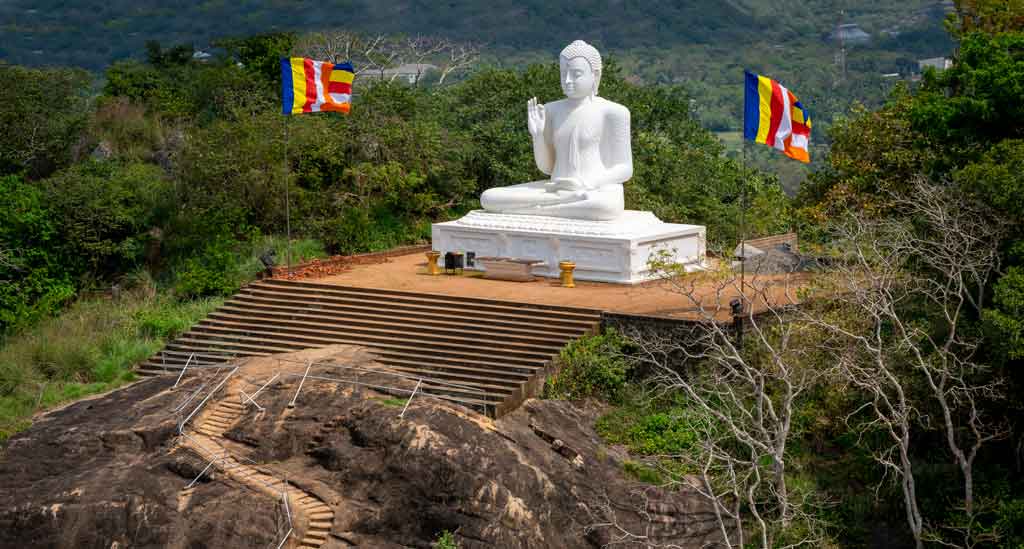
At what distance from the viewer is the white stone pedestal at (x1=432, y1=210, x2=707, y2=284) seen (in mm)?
29344

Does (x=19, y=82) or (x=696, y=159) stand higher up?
(x=19, y=82)

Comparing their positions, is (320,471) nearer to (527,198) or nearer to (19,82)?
(527,198)

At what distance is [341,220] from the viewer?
3481 centimetres

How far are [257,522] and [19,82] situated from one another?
22.8 meters

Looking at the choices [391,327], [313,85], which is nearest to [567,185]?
[313,85]

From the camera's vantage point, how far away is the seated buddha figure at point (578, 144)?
102 feet

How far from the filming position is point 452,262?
30.9 meters

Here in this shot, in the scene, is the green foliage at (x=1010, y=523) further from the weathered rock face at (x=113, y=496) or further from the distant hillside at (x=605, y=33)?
the distant hillside at (x=605, y=33)

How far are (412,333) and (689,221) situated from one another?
501 inches

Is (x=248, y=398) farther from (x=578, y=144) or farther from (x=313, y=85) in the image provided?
(x=578, y=144)

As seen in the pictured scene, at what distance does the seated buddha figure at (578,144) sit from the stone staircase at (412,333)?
4481 mm

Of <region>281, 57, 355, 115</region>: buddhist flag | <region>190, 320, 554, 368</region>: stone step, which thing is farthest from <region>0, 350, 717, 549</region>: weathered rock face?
<region>281, 57, 355, 115</region>: buddhist flag

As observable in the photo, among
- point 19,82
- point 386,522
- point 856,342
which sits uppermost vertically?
point 19,82

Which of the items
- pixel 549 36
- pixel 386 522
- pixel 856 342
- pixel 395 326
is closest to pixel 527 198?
pixel 395 326
